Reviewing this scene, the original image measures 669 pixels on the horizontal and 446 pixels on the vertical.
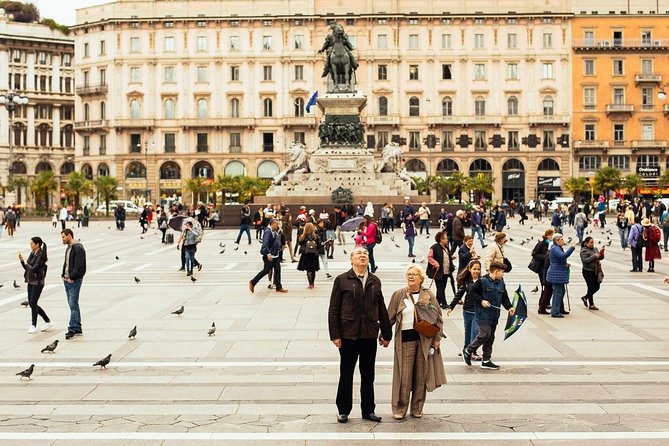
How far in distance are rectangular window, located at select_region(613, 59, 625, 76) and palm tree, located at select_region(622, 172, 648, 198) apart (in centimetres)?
1246

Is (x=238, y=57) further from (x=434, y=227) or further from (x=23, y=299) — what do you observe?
(x=23, y=299)

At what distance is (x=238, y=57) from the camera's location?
84.2 meters

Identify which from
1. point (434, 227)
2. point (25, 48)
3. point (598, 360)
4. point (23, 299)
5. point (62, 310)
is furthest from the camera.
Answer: point (25, 48)

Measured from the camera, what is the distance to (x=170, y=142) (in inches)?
3339

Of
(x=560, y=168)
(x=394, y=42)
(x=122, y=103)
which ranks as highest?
(x=394, y=42)

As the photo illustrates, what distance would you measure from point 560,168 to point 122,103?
44472mm

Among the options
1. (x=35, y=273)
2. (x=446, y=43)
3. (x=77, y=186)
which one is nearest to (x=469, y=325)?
(x=35, y=273)

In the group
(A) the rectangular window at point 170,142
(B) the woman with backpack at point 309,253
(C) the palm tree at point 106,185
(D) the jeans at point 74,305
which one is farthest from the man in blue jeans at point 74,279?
(A) the rectangular window at point 170,142

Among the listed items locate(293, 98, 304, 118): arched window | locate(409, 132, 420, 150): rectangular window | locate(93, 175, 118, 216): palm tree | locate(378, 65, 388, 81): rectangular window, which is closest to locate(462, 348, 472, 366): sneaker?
locate(93, 175, 118, 216): palm tree

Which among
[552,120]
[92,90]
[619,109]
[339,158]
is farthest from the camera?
[92,90]

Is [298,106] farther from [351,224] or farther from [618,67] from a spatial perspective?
[351,224]

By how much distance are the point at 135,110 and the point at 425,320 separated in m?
81.2

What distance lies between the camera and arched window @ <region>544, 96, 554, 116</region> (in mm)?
82938

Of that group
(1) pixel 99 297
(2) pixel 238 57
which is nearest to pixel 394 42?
(2) pixel 238 57
